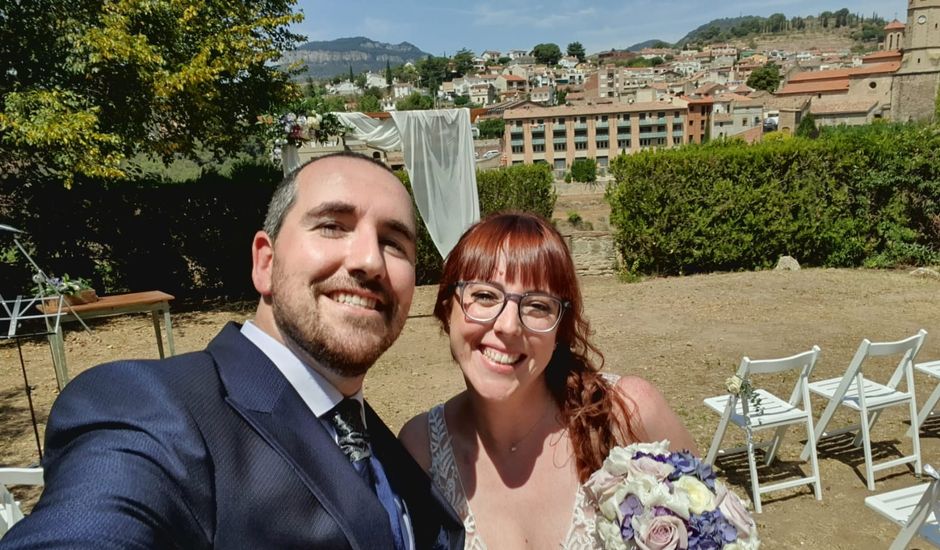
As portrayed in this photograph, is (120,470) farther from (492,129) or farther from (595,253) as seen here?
(492,129)

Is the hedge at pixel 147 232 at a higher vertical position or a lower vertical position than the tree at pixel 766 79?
lower

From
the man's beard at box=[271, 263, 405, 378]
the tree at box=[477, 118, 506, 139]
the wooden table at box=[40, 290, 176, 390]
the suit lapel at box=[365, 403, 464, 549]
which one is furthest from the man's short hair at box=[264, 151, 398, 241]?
the tree at box=[477, 118, 506, 139]

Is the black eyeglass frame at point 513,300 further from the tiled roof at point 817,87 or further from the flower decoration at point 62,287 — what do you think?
the tiled roof at point 817,87

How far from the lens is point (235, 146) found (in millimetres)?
11070

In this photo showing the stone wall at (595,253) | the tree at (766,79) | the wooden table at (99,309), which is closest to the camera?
the wooden table at (99,309)

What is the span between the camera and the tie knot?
1408 millimetres

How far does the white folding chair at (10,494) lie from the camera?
2.66m

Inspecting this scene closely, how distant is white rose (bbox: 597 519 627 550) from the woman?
0.36m

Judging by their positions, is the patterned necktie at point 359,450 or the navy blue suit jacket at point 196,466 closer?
the navy blue suit jacket at point 196,466

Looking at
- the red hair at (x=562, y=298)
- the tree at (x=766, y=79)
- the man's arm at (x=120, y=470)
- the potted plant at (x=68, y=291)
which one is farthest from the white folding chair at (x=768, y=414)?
the tree at (x=766, y=79)

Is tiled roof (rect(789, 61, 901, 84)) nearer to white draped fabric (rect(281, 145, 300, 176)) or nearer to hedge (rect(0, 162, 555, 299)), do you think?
hedge (rect(0, 162, 555, 299))

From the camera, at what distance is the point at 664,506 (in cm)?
156

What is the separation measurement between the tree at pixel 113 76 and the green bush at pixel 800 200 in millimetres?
7874

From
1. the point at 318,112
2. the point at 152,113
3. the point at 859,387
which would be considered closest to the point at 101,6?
the point at 152,113
